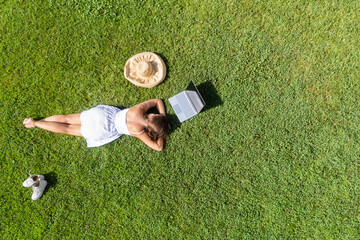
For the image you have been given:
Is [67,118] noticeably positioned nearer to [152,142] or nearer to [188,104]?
[152,142]

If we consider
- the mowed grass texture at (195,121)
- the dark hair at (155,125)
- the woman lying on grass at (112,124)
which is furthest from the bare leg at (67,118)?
the dark hair at (155,125)

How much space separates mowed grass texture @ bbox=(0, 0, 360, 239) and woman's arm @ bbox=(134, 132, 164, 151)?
29 centimetres

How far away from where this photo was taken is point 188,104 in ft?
13.0

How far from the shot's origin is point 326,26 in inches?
163

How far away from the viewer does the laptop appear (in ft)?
12.9

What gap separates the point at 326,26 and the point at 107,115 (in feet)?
15.5

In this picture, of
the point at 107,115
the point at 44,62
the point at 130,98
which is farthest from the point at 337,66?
the point at 44,62

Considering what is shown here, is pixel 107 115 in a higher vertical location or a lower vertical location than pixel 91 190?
higher

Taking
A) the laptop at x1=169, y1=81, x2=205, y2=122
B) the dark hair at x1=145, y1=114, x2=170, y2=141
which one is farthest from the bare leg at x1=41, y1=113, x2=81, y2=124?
the laptop at x1=169, y1=81, x2=205, y2=122

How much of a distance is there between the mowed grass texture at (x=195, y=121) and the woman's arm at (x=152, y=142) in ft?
0.95

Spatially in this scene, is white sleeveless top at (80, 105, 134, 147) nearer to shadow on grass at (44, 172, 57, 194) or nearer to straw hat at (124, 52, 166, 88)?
straw hat at (124, 52, 166, 88)

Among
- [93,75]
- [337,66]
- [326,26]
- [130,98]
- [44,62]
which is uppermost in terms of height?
[44,62]

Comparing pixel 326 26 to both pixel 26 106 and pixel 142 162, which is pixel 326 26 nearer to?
pixel 142 162

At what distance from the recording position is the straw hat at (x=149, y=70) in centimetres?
425
